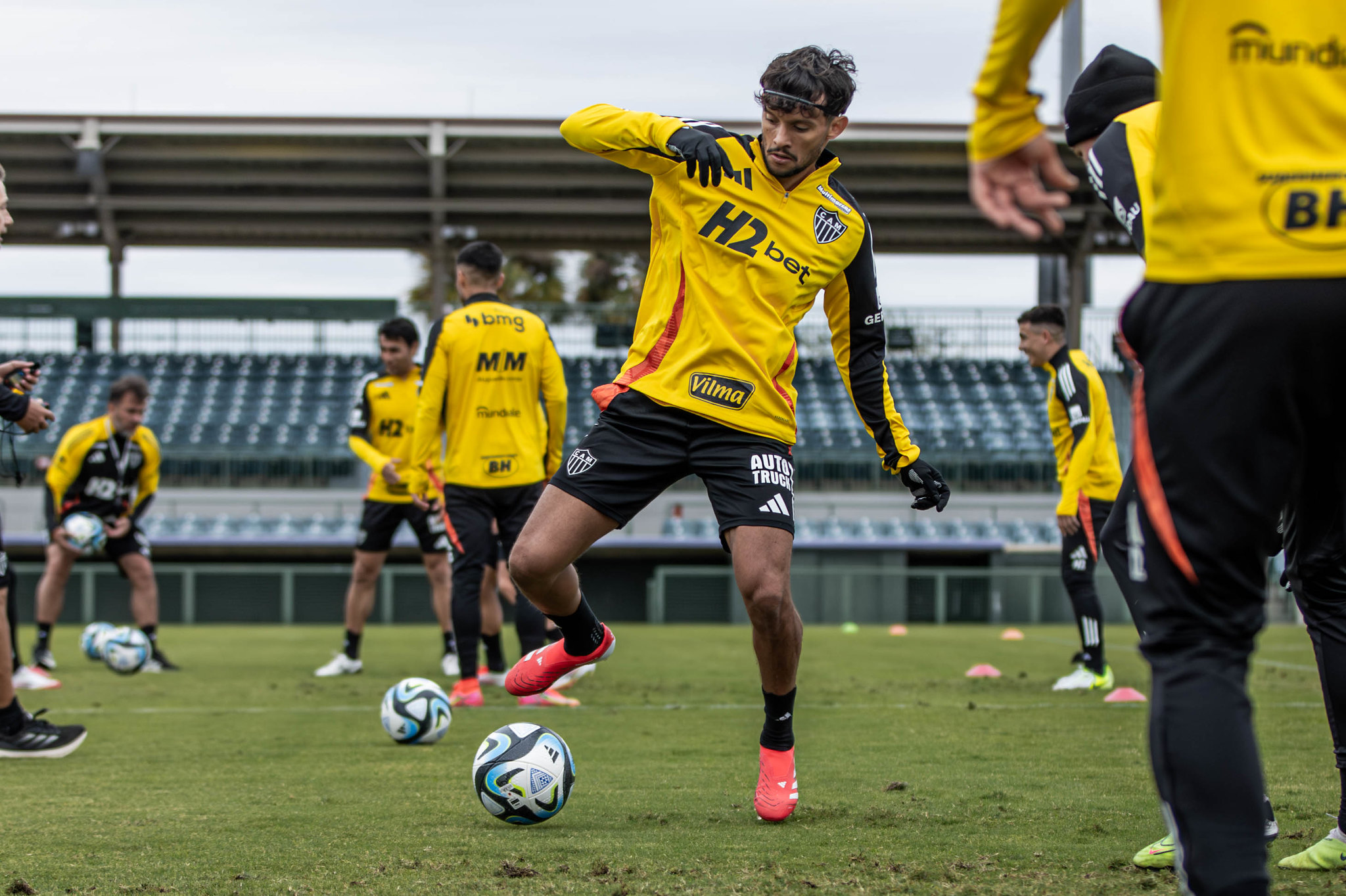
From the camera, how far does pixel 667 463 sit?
3.91 m

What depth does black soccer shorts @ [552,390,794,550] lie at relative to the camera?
384 cm

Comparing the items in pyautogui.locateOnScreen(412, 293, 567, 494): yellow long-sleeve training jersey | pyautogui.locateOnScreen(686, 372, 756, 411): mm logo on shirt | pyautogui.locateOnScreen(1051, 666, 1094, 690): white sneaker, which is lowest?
pyautogui.locateOnScreen(1051, 666, 1094, 690): white sneaker

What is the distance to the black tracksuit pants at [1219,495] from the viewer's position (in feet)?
5.90

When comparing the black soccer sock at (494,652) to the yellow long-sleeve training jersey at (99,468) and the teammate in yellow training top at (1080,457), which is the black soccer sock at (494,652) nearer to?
the yellow long-sleeve training jersey at (99,468)

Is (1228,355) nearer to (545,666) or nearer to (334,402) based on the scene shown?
(545,666)

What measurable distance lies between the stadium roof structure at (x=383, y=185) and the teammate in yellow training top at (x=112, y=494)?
15.7m

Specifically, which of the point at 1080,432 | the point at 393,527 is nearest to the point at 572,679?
the point at 393,527

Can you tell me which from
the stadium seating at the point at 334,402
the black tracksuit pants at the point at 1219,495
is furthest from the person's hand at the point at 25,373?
the stadium seating at the point at 334,402

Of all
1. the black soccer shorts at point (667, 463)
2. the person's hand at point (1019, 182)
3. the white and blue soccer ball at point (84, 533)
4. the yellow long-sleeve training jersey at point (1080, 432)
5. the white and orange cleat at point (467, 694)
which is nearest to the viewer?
the person's hand at point (1019, 182)

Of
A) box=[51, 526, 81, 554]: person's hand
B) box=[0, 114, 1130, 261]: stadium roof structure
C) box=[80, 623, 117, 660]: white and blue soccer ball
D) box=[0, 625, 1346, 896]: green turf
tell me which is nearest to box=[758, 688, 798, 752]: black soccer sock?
box=[0, 625, 1346, 896]: green turf

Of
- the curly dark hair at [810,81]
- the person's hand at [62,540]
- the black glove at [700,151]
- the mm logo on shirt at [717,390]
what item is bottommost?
the person's hand at [62,540]

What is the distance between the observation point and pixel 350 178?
2584cm

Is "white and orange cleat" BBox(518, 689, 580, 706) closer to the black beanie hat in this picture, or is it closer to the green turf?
the green turf

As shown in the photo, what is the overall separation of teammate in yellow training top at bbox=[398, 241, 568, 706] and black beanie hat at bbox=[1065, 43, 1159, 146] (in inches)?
179
